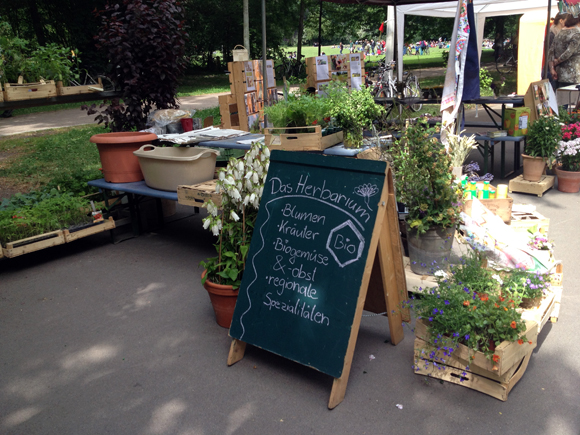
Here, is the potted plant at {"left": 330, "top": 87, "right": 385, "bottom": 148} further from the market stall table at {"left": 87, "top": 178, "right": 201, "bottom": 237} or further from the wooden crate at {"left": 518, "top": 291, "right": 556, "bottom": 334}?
the wooden crate at {"left": 518, "top": 291, "right": 556, "bottom": 334}

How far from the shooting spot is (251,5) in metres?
24.4

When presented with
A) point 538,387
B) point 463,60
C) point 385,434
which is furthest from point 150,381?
point 463,60

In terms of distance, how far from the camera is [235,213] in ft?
11.5

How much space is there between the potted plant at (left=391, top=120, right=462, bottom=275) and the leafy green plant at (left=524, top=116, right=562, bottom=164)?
10.5 ft

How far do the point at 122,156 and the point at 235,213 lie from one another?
7.56ft

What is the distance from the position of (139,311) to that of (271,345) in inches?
55.8

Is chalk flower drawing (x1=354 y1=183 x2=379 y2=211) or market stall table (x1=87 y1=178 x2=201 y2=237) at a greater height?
chalk flower drawing (x1=354 y1=183 x2=379 y2=211)

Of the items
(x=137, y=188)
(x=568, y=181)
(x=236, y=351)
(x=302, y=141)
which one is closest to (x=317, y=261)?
(x=236, y=351)

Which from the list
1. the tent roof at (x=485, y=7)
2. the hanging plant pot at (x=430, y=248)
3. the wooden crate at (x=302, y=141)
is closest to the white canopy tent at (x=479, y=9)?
the tent roof at (x=485, y=7)

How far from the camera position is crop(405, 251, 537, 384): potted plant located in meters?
2.64

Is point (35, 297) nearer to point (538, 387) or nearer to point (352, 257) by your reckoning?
point (352, 257)

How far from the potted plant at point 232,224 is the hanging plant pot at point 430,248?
1.19m

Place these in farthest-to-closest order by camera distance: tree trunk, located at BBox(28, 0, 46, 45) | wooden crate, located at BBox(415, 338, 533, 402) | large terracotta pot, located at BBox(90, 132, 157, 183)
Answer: tree trunk, located at BBox(28, 0, 46, 45)
large terracotta pot, located at BBox(90, 132, 157, 183)
wooden crate, located at BBox(415, 338, 533, 402)

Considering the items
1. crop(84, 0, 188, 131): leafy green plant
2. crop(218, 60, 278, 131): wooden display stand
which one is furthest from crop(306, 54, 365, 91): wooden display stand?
crop(84, 0, 188, 131): leafy green plant
